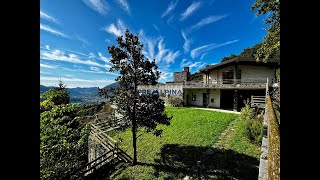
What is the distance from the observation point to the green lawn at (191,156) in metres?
7.30

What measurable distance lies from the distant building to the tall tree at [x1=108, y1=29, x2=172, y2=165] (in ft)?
38.5

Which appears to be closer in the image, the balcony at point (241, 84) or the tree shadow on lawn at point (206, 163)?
the tree shadow on lawn at point (206, 163)

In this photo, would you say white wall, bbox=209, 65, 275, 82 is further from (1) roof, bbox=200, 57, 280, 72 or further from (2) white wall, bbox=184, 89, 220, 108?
(2) white wall, bbox=184, 89, 220, 108

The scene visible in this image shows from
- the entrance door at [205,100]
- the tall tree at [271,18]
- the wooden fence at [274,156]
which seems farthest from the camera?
the entrance door at [205,100]

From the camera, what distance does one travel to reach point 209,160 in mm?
8195

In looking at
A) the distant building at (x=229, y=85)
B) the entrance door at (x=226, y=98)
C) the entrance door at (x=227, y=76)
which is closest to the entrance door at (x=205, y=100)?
the distant building at (x=229, y=85)

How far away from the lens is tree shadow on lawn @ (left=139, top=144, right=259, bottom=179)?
275 inches

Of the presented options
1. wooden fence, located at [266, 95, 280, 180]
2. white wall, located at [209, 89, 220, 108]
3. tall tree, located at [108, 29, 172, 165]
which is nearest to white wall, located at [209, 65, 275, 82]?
white wall, located at [209, 89, 220, 108]

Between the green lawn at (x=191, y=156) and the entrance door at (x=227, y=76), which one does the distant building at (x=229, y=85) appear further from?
the green lawn at (x=191, y=156)

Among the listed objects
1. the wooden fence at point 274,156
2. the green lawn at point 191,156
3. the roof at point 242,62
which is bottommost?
the green lawn at point 191,156

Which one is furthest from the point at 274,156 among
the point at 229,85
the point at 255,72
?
the point at 255,72
